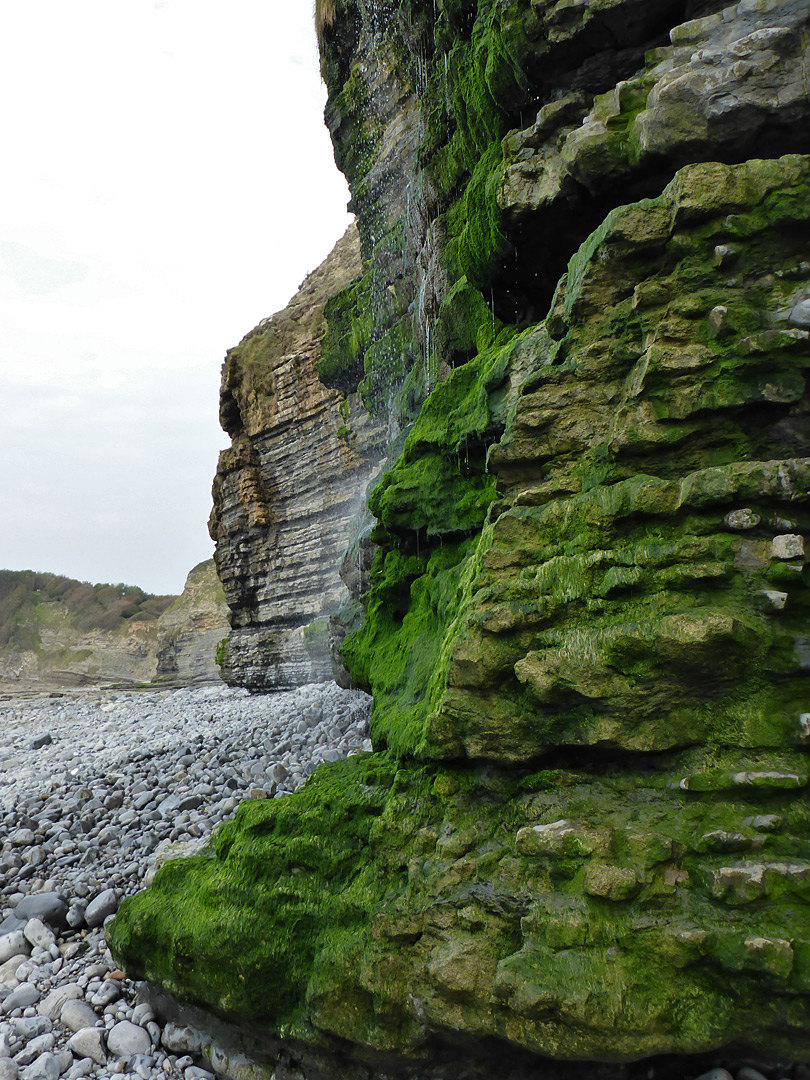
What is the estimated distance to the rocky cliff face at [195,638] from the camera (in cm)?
2841

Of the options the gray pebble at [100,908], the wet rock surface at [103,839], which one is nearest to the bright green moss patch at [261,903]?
the wet rock surface at [103,839]

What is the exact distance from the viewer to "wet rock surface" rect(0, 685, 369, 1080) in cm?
364

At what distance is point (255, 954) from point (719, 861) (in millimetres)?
2336

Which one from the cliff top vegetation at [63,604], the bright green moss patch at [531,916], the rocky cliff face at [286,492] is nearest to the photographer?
the bright green moss patch at [531,916]

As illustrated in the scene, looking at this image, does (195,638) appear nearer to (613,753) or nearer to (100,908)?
(100,908)

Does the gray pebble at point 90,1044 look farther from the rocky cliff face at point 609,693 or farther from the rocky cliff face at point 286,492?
the rocky cliff face at point 286,492

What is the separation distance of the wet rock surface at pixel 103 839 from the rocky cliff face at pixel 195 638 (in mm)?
15289

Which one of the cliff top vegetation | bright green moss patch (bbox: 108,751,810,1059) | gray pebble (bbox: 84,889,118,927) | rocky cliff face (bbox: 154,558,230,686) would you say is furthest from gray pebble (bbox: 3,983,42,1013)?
the cliff top vegetation

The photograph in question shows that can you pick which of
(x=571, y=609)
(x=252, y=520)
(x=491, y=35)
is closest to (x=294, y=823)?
(x=571, y=609)

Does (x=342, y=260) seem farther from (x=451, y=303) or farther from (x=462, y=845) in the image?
(x=462, y=845)

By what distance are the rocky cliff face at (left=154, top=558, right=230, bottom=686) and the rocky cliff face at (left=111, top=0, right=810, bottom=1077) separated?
2530 cm

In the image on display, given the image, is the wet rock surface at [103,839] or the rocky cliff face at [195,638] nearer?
the wet rock surface at [103,839]

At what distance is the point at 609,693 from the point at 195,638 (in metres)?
28.4

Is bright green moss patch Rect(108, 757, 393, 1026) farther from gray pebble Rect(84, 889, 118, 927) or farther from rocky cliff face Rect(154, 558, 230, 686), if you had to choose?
rocky cliff face Rect(154, 558, 230, 686)
